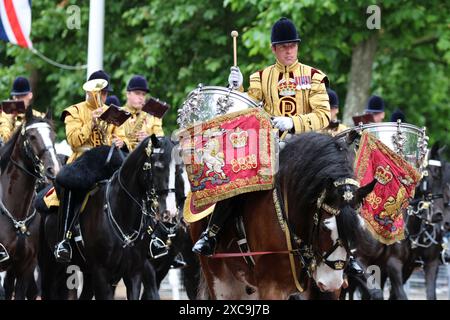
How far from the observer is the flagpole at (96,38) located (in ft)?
61.3

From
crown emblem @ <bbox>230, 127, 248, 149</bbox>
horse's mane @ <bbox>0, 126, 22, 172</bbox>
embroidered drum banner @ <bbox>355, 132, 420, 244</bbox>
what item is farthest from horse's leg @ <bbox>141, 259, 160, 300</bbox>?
crown emblem @ <bbox>230, 127, 248, 149</bbox>

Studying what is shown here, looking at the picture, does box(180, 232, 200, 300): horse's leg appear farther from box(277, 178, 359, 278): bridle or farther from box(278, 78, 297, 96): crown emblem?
box(277, 178, 359, 278): bridle

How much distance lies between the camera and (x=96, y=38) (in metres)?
18.8

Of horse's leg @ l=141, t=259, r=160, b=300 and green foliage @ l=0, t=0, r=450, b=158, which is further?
green foliage @ l=0, t=0, r=450, b=158

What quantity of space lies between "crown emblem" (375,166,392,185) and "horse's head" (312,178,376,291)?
1720 mm

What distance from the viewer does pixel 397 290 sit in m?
15.8

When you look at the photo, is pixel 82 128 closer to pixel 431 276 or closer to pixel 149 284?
pixel 149 284

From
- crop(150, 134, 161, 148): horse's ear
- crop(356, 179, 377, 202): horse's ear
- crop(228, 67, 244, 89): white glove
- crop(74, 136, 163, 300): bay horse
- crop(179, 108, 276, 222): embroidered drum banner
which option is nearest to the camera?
crop(356, 179, 377, 202): horse's ear

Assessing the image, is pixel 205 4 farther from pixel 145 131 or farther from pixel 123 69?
pixel 145 131

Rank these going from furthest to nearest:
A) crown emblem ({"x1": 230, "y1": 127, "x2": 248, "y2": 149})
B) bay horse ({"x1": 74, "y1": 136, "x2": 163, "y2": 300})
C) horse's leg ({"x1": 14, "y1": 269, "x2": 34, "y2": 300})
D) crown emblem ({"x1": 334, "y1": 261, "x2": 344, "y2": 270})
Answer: horse's leg ({"x1": 14, "y1": 269, "x2": 34, "y2": 300}), bay horse ({"x1": 74, "y1": 136, "x2": 163, "y2": 300}), crown emblem ({"x1": 230, "y1": 127, "x2": 248, "y2": 149}), crown emblem ({"x1": 334, "y1": 261, "x2": 344, "y2": 270})

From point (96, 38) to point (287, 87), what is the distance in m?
8.57

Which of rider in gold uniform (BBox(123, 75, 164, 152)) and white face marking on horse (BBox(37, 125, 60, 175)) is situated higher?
rider in gold uniform (BBox(123, 75, 164, 152))

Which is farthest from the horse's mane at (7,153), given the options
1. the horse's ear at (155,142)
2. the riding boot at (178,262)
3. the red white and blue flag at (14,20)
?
the red white and blue flag at (14,20)

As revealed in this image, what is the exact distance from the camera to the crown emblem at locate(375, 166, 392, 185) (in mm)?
11039
